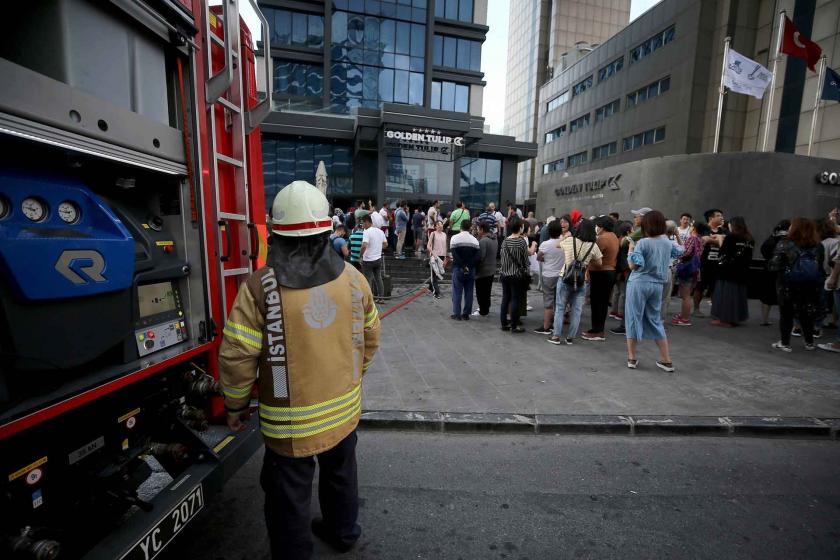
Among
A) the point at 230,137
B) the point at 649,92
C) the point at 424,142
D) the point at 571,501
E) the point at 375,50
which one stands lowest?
the point at 571,501

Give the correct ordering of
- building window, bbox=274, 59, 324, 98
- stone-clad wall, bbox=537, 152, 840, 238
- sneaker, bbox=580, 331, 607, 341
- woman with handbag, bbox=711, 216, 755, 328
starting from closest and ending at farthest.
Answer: sneaker, bbox=580, 331, 607, 341, woman with handbag, bbox=711, 216, 755, 328, stone-clad wall, bbox=537, 152, 840, 238, building window, bbox=274, 59, 324, 98

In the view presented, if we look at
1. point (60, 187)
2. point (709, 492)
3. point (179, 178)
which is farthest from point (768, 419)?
point (60, 187)

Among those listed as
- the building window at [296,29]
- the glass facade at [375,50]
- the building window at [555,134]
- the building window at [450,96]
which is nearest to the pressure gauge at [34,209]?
the glass facade at [375,50]

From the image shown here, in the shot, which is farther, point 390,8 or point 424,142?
point 390,8

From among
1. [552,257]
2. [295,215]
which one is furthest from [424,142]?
[295,215]

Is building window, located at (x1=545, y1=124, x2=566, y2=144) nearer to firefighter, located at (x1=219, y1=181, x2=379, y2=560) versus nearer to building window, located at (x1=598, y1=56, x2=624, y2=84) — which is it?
building window, located at (x1=598, y1=56, x2=624, y2=84)

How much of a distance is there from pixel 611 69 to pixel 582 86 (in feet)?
19.1

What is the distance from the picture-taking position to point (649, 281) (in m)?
5.52

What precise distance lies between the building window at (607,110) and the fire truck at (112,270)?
132 feet

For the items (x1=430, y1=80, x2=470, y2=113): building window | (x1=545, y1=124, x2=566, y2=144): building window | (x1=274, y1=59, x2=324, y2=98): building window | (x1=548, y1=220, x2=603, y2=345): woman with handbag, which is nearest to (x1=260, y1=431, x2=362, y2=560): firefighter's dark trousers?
(x1=548, y1=220, x2=603, y2=345): woman with handbag

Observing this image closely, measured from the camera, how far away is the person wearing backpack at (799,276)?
6410 mm

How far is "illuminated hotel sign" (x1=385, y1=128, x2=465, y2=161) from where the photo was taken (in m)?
21.8

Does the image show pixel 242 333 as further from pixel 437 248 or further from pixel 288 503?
pixel 437 248

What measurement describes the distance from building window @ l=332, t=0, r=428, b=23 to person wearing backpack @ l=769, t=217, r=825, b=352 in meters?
28.0
